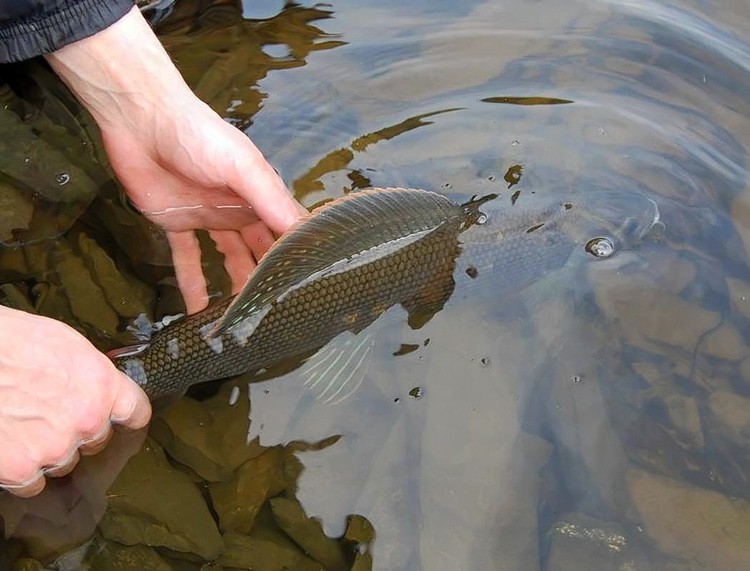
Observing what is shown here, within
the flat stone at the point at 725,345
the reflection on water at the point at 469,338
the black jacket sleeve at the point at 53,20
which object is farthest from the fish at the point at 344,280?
the black jacket sleeve at the point at 53,20

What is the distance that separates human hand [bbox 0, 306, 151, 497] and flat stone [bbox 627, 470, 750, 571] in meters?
2.29

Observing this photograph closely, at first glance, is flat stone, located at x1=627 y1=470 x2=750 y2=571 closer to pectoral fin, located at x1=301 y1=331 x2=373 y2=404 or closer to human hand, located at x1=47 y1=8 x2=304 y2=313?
pectoral fin, located at x1=301 y1=331 x2=373 y2=404

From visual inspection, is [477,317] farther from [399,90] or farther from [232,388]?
[399,90]

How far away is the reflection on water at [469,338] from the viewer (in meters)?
3.22

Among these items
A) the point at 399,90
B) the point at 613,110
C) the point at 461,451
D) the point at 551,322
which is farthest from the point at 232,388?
the point at 613,110

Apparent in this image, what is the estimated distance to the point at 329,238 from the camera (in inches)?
123

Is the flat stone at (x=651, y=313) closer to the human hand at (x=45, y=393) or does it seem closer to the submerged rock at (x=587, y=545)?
the submerged rock at (x=587, y=545)

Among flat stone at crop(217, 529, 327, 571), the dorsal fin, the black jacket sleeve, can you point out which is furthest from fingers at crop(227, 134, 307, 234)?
flat stone at crop(217, 529, 327, 571)

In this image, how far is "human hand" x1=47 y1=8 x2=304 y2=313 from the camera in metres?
3.32

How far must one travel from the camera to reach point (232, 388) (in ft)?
11.8

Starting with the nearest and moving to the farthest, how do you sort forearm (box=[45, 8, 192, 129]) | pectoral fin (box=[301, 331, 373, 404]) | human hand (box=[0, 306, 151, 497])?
human hand (box=[0, 306, 151, 497]), forearm (box=[45, 8, 192, 129]), pectoral fin (box=[301, 331, 373, 404])

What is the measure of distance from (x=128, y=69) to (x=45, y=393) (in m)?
1.50

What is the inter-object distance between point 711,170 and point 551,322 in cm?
145

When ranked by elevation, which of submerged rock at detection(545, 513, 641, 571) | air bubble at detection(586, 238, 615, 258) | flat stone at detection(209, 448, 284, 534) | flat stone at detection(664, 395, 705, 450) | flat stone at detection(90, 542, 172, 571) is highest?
air bubble at detection(586, 238, 615, 258)
